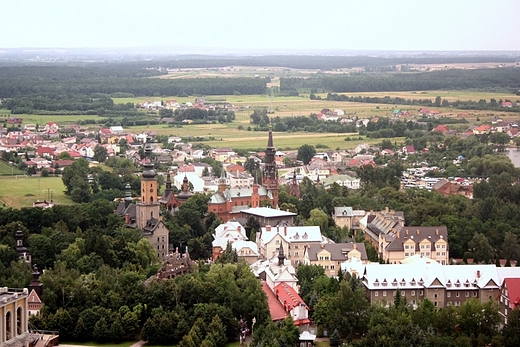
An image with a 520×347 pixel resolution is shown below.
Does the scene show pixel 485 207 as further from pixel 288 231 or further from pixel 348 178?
pixel 348 178

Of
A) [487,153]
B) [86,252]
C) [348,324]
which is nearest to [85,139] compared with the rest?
[487,153]

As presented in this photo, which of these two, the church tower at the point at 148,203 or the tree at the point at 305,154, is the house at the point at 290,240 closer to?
the church tower at the point at 148,203

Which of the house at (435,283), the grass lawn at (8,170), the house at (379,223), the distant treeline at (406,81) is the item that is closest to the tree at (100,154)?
the grass lawn at (8,170)

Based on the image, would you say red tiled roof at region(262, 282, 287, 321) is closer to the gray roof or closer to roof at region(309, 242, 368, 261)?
roof at region(309, 242, 368, 261)

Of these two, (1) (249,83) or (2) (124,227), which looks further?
(1) (249,83)

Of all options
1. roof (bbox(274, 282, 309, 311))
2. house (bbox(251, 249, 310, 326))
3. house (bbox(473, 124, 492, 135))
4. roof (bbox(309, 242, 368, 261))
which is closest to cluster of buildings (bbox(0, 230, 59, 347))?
house (bbox(251, 249, 310, 326))

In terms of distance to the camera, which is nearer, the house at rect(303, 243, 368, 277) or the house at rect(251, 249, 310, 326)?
the house at rect(251, 249, 310, 326)
